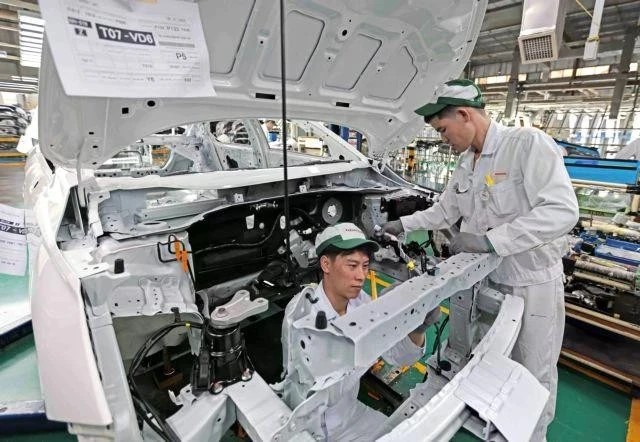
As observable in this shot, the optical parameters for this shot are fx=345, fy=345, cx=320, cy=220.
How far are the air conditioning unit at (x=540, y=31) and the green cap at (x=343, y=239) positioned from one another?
2914mm

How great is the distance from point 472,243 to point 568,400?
165cm

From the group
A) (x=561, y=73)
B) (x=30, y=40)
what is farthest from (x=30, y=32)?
(x=561, y=73)

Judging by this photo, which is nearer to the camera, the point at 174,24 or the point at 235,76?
the point at 174,24

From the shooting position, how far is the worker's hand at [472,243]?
1.52 meters

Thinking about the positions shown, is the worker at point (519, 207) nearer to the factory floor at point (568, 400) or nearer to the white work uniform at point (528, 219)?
the white work uniform at point (528, 219)

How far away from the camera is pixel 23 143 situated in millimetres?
3000

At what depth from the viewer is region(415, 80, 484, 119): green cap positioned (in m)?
1.60

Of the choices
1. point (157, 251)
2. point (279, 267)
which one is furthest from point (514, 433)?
point (279, 267)

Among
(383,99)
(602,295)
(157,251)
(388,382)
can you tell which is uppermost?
(383,99)

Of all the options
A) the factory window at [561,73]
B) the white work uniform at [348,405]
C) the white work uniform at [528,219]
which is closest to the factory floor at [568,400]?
the white work uniform at [528,219]

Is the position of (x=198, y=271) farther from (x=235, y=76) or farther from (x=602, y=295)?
(x=602, y=295)

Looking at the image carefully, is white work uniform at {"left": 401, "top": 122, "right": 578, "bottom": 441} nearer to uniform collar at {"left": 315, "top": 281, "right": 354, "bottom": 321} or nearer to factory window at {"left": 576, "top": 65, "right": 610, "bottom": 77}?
→ uniform collar at {"left": 315, "top": 281, "right": 354, "bottom": 321}

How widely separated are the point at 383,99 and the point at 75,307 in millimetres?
2115

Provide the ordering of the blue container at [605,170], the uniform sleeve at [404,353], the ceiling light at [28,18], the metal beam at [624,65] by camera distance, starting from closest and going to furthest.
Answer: the uniform sleeve at [404,353]
the blue container at [605,170]
the ceiling light at [28,18]
the metal beam at [624,65]
